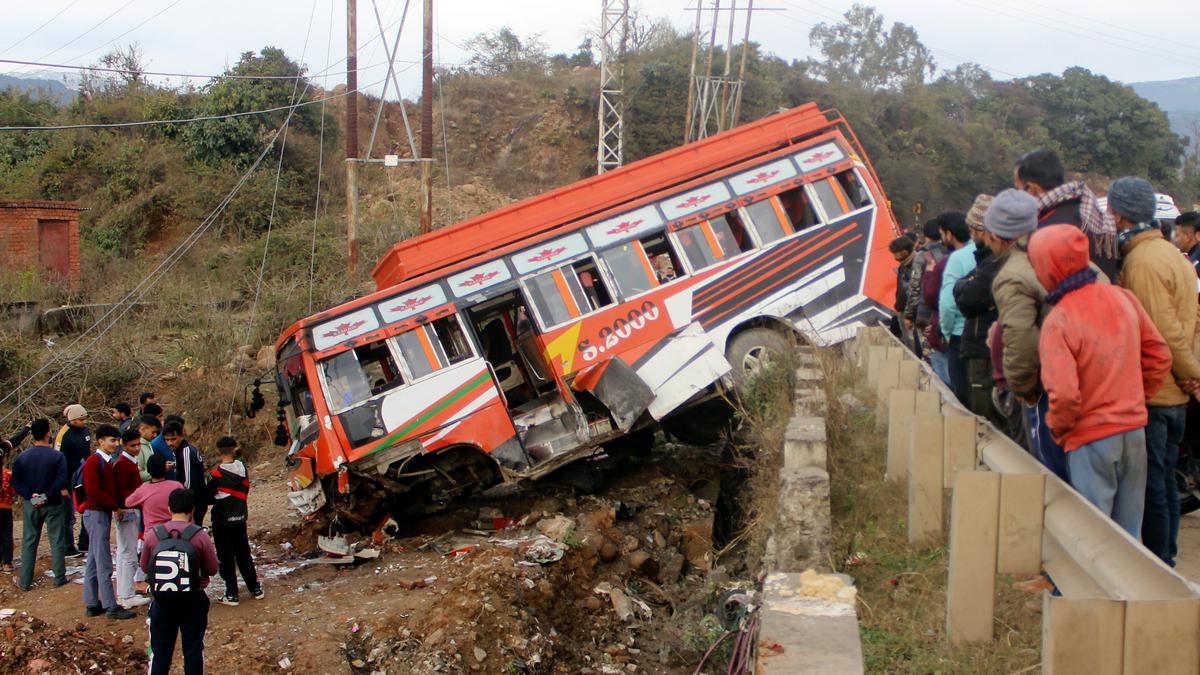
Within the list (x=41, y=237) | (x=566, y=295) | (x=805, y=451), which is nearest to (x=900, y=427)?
(x=805, y=451)

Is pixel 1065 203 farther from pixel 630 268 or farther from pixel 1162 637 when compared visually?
pixel 630 268

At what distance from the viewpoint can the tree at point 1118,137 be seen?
158 feet

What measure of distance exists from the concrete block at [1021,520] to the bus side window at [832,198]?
356 inches

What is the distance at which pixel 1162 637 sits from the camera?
2914 millimetres

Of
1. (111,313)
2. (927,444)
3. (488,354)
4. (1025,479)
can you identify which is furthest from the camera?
(111,313)

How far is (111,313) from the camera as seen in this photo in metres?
21.7

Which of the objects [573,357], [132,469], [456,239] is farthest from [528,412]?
[132,469]

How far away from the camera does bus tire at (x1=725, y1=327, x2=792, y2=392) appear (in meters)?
12.3

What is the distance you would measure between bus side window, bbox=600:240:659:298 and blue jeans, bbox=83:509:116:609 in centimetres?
588

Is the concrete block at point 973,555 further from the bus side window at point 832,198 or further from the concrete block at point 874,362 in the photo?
the bus side window at point 832,198

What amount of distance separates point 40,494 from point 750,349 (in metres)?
7.59

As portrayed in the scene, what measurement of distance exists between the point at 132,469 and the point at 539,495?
5.21 meters

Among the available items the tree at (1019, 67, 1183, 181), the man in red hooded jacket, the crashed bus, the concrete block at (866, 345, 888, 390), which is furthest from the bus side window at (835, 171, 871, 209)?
the tree at (1019, 67, 1183, 181)

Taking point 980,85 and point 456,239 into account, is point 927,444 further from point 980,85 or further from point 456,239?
point 980,85
